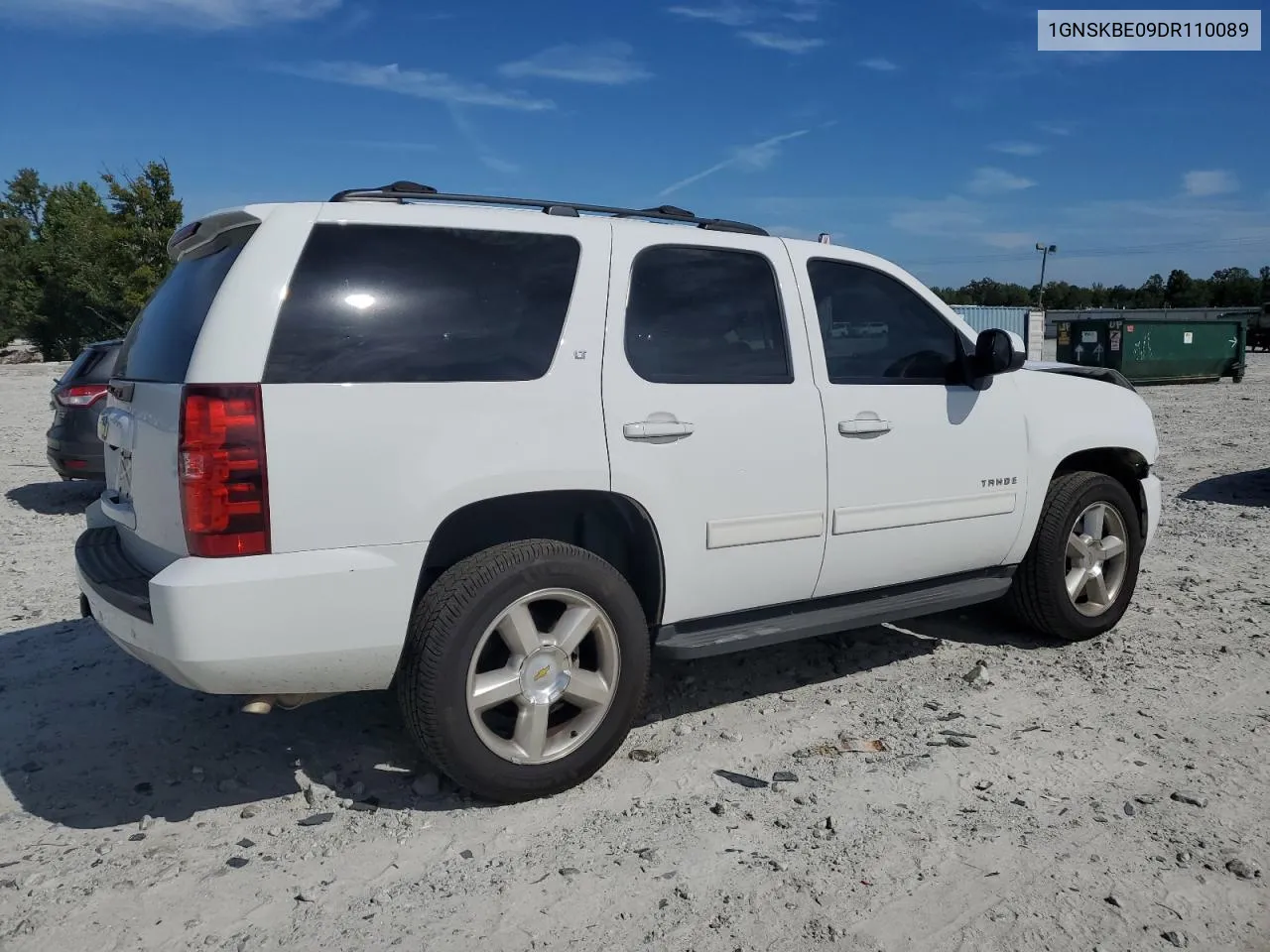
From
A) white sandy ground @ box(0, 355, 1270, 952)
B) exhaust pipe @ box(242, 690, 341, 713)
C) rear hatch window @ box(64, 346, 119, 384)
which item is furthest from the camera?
rear hatch window @ box(64, 346, 119, 384)

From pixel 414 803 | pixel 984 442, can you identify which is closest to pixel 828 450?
pixel 984 442

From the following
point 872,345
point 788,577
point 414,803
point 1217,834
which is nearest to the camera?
point 1217,834

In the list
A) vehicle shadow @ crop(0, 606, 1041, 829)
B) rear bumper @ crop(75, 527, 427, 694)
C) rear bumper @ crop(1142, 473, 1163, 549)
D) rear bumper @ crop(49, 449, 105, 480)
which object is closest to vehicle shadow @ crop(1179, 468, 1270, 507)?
rear bumper @ crop(1142, 473, 1163, 549)

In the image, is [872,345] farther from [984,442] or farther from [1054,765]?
[1054,765]

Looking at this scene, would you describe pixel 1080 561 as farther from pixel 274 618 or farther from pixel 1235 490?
pixel 1235 490

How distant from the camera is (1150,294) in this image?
99438 mm

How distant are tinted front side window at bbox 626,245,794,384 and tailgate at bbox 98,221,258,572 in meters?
1.36

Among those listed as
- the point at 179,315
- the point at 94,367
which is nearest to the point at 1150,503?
the point at 179,315

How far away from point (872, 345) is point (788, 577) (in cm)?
109

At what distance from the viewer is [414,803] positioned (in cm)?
342

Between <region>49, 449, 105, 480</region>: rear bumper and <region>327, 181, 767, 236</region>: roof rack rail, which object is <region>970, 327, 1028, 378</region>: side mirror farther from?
<region>49, 449, 105, 480</region>: rear bumper

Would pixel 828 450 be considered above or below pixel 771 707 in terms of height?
above

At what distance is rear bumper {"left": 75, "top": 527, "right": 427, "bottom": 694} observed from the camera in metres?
2.86

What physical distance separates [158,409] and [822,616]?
8.30 ft
